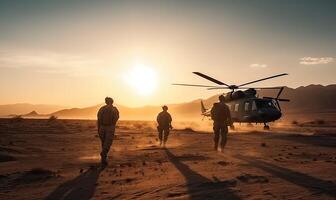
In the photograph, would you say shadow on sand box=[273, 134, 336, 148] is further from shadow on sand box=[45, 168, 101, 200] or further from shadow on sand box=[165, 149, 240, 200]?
shadow on sand box=[45, 168, 101, 200]

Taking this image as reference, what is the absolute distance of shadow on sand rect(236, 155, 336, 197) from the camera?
7512 mm

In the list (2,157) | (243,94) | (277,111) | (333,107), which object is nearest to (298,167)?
(2,157)

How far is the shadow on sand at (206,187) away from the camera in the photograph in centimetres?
710

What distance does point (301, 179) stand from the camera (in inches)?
341

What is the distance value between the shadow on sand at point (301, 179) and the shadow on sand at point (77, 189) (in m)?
4.20

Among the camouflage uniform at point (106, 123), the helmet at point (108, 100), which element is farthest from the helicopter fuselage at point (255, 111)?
the camouflage uniform at point (106, 123)

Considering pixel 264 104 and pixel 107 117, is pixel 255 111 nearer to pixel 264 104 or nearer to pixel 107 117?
pixel 264 104

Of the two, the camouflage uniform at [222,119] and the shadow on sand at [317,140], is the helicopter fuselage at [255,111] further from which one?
the camouflage uniform at [222,119]

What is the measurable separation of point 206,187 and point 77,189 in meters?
2.61

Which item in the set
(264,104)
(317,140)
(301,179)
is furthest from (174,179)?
(264,104)

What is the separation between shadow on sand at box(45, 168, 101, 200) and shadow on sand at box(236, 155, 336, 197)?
420cm

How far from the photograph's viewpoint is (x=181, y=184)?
8.30 m

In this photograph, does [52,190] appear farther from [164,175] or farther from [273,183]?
[273,183]

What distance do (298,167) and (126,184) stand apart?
4856 mm
